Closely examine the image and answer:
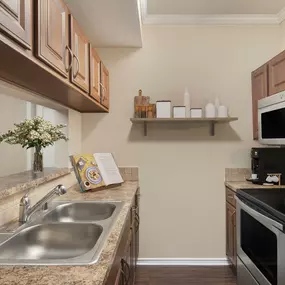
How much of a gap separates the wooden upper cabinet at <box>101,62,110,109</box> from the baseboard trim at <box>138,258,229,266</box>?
1634 mm

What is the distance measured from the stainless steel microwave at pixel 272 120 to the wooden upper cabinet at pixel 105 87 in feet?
4.60

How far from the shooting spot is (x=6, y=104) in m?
1.76

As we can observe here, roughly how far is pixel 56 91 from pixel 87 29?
978 millimetres

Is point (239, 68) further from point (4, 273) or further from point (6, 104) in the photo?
point (4, 273)

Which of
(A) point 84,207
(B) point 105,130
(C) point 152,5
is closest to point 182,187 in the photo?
(B) point 105,130

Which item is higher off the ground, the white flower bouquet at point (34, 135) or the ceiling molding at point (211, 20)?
the ceiling molding at point (211, 20)

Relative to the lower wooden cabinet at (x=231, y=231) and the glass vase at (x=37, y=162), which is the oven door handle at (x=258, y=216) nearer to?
the lower wooden cabinet at (x=231, y=231)

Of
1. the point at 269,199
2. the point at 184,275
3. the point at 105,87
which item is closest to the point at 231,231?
the point at 184,275

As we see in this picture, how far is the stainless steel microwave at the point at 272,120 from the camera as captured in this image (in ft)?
7.27

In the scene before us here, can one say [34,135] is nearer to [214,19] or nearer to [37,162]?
[37,162]

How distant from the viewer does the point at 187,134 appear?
→ 2.98 meters

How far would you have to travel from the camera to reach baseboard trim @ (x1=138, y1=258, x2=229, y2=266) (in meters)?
2.94

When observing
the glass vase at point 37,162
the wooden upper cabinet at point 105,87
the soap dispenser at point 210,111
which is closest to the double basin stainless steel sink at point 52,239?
the glass vase at point 37,162

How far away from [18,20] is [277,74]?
2131 millimetres
